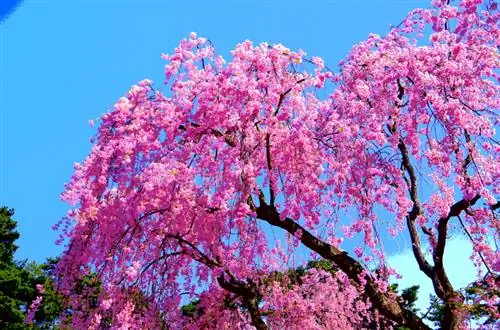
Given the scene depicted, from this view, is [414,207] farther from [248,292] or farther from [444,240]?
[248,292]

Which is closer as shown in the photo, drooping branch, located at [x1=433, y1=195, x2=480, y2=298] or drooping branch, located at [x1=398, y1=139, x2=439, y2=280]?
drooping branch, located at [x1=433, y1=195, x2=480, y2=298]

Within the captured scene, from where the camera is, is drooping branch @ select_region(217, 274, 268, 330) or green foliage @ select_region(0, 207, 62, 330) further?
green foliage @ select_region(0, 207, 62, 330)

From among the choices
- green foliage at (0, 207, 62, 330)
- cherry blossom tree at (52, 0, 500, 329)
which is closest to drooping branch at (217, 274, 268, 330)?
cherry blossom tree at (52, 0, 500, 329)

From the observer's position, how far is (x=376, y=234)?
6766 mm

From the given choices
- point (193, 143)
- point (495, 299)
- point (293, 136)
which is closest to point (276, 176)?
point (293, 136)

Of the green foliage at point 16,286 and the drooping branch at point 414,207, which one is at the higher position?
the green foliage at point 16,286

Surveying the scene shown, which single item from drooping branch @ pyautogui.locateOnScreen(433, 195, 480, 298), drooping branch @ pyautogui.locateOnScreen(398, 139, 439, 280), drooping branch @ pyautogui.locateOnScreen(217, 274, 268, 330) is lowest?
drooping branch @ pyautogui.locateOnScreen(217, 274, 268, 330)

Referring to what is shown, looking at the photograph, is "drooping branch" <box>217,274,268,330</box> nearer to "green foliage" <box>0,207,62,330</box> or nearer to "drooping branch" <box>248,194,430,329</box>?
"drooping branch" <box>248,194,430,329</box>

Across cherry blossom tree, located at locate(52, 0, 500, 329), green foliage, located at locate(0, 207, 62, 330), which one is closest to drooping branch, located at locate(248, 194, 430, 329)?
cherry blossom tree, located at locate(52, 0, 500, 329)

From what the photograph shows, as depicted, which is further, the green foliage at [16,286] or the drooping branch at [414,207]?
the green foliage at [16,286]

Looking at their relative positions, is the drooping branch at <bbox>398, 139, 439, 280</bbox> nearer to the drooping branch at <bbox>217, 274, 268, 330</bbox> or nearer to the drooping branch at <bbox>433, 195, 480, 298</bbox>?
the drooping branch at <bbox>433, 195, 480, 298</bbox>

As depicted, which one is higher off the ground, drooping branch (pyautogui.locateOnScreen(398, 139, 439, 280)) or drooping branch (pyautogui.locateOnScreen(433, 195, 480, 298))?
drooping branch (pyautogui.locateOnScreen(398, 139, 439, 280))

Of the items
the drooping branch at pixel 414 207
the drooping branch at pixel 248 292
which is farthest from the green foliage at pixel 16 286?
the drooping branch at pixel 414 207

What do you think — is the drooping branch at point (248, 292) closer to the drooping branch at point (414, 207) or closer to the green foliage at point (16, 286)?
the drooping branch at point (414, 207)
